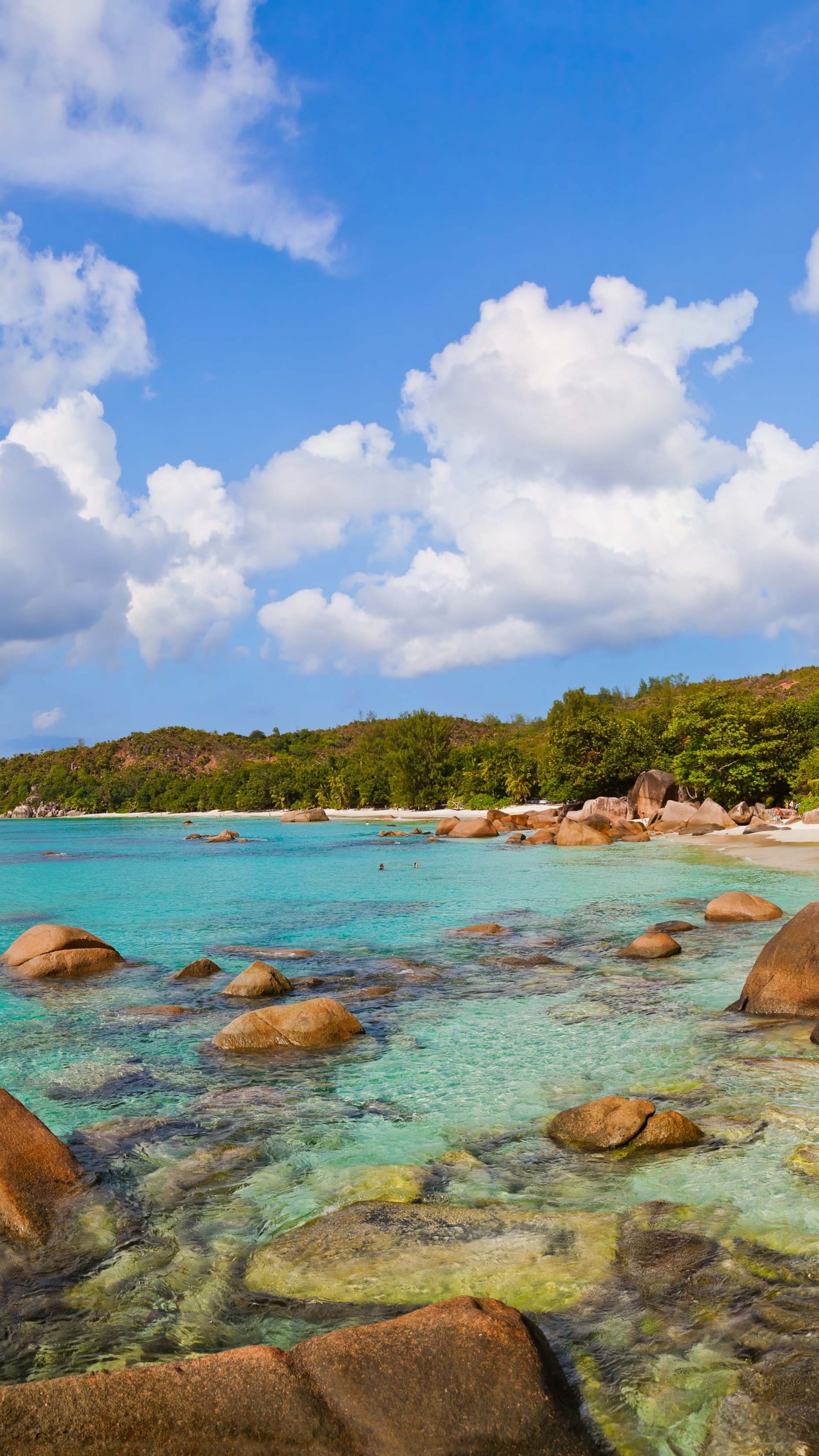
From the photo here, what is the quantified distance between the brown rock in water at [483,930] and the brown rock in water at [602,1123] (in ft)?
33.4

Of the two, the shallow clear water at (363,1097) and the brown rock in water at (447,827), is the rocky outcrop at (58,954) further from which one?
the brown rock in water at (447,827)

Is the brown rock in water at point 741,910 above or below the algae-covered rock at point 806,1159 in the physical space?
above

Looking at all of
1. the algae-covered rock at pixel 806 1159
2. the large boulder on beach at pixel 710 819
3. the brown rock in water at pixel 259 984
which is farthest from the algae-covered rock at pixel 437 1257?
the large boulder on beach at pixel 710 819

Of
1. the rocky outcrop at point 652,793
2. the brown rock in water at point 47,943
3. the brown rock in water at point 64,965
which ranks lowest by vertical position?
the brown rock in water at point 64,965

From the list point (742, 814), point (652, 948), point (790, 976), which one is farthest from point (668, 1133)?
point (742, 814)

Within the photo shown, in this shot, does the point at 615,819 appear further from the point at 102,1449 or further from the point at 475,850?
the point at 102,1449

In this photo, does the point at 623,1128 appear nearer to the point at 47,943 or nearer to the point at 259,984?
the point at 259,984

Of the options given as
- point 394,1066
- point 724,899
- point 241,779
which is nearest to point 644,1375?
point 394,1066

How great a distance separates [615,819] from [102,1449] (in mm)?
47136

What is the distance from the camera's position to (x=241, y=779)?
376ft

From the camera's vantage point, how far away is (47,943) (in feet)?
49.2

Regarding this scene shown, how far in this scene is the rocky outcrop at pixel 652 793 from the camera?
52.5 m

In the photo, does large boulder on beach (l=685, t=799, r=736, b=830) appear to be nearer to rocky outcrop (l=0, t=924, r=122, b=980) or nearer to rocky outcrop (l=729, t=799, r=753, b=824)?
rocky outcrop (l=729, t=799, r=753, b=824)

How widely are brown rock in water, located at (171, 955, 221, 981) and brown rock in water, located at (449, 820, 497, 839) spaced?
38.9 metres
